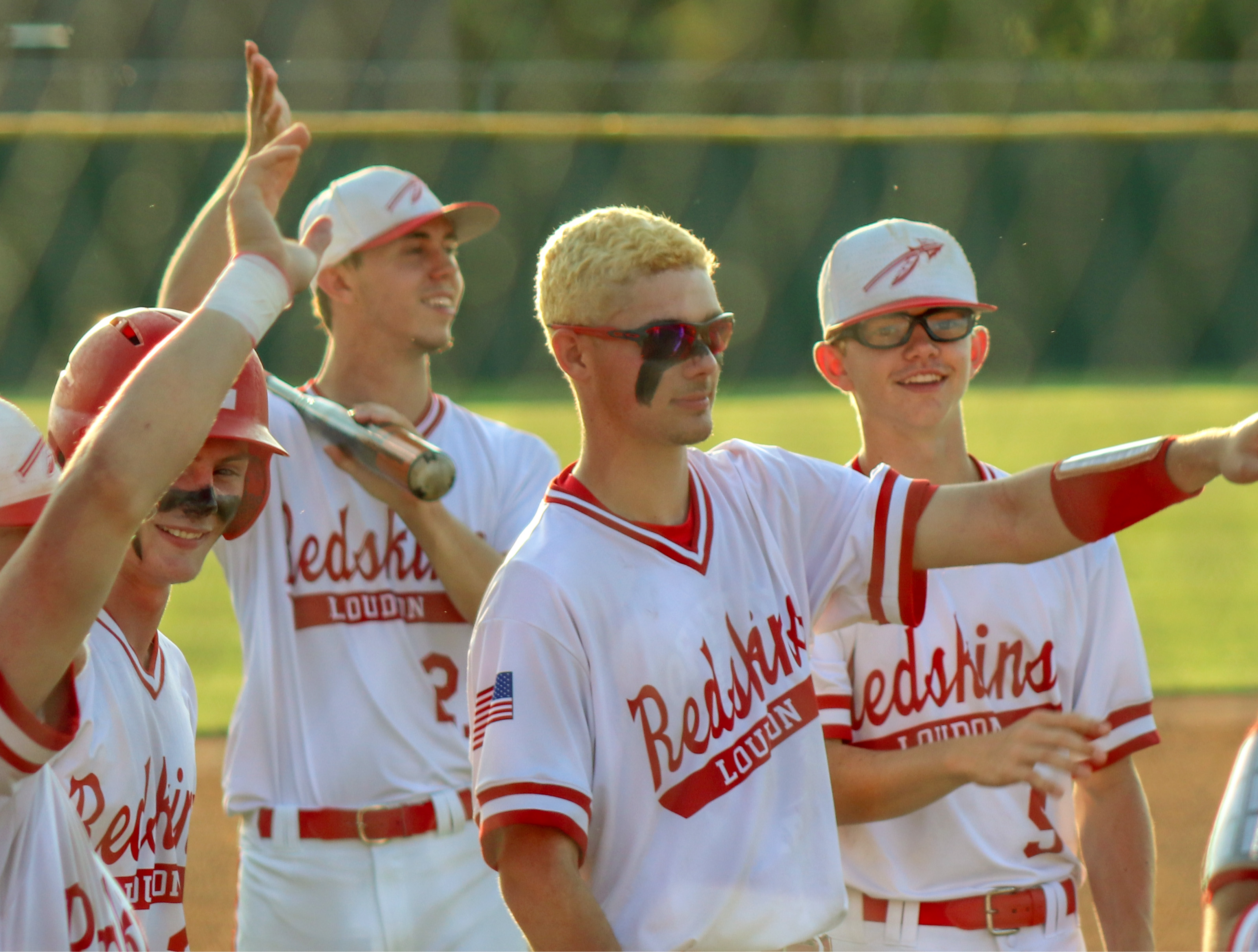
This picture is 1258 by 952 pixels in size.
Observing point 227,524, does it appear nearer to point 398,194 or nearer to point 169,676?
point 169,676

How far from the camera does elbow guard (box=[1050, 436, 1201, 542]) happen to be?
2.07 meters

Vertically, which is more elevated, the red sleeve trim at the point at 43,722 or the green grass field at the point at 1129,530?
the green grass field at the point at 1129,530

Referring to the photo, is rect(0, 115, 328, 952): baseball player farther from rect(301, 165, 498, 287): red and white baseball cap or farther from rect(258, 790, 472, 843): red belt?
rect(301, 165, 498, 287): red and white baseball cap

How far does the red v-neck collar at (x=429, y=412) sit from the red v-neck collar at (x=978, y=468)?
103cm

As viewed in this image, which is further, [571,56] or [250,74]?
[571,56]

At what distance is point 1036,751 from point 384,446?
1.53 metres

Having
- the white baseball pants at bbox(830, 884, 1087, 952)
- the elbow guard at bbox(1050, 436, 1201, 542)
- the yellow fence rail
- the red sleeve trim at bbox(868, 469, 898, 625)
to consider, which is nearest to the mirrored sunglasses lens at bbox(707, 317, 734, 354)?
Answer: the red sleeve trim at bbox(868, 469, 898, 625)

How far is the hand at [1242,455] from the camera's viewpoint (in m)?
1.88

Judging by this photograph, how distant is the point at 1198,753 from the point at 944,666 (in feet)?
13.7

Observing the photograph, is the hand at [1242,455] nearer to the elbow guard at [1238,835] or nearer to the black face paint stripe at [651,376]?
the elbow guard at [1238,835]

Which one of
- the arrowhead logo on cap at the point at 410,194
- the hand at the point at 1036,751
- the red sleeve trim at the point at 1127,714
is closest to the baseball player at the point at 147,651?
the hand at the point at 1036,751

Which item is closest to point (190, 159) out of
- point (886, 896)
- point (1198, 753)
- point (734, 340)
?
point (734, 340)

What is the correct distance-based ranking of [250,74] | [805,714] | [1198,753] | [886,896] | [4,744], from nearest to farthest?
[4,744]
[805,714]
[886,896]
[250,74]
[1198,753]

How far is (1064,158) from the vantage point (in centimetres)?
1641
